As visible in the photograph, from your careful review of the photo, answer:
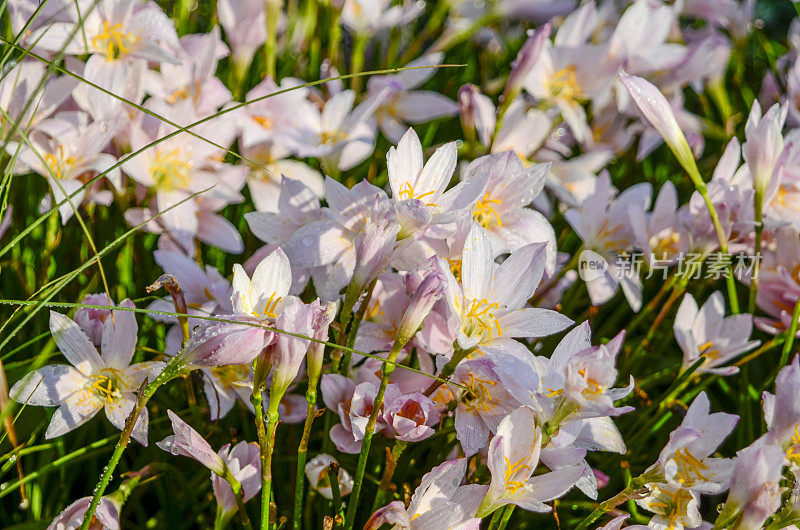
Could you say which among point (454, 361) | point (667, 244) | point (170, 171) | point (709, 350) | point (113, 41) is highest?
point (113, 41)

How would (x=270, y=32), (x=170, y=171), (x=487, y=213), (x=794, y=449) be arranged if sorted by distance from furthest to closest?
(x=270, y=32) → (x=170, y=171) → (x=487, y=213) → (x=794, y=449)

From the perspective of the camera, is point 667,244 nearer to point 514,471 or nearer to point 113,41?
point 514,471

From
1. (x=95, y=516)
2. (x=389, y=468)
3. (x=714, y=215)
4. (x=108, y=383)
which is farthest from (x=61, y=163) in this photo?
(x=714, y=215)

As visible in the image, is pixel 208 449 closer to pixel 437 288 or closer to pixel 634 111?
pixel 437 288

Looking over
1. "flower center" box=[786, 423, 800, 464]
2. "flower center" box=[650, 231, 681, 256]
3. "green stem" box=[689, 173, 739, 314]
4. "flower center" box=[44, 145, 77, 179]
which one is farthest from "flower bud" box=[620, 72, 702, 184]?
"flower center" box=[44, 145, 77, 179]

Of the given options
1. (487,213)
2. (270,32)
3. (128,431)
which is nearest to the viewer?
(128,431)

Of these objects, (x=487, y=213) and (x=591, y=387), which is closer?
(x=591, y=387)
